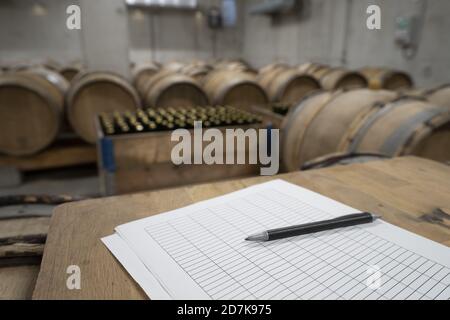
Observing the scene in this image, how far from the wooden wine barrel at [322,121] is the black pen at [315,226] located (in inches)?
52.2

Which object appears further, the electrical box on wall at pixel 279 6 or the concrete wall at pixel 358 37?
the electrical box on wall at pixel 279 6

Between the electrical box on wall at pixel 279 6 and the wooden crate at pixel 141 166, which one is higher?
the electrical box on wall at pixel 279 6

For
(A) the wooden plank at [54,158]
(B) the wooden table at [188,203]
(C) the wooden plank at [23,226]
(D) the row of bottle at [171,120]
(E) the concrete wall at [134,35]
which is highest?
(E) the concrete wall at [134,35]

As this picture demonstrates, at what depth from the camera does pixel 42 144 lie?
3.66 meters

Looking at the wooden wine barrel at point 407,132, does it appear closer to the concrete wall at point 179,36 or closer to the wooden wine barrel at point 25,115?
the wooden wine barrel at point 25,115

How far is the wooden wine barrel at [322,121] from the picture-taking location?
6.80ft

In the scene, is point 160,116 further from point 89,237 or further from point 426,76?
point 426,76

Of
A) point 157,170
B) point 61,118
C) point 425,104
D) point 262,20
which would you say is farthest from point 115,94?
point 262,20

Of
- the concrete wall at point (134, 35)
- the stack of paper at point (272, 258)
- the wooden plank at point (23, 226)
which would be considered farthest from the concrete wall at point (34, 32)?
the stack of paper at point (272, 258)

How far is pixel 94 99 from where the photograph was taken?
144 inches

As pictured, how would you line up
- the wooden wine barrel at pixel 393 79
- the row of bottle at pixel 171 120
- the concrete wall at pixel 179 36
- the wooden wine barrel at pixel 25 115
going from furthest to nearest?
the concrete wall at pixel 179 36, the wooden wine barrel at pixel 393 79, the wooden wine barrel at pixel 25 115, the row of bottle at pixel 171 120

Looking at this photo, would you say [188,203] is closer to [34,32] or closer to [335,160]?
[335,160]

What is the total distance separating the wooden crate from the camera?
236 centimetres

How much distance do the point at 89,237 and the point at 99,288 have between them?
7.0 inches
